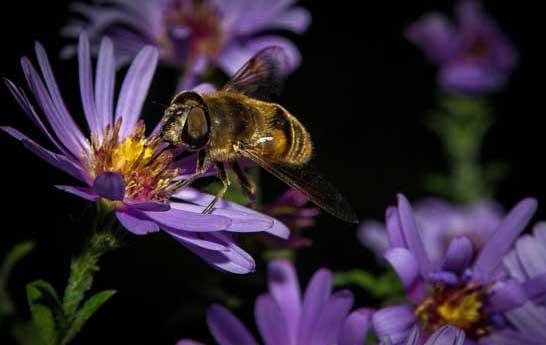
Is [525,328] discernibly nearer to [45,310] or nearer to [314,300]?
[314,300]

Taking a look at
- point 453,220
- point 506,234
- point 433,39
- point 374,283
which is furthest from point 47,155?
point 433,39

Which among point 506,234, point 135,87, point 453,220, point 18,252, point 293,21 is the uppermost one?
point 293,21

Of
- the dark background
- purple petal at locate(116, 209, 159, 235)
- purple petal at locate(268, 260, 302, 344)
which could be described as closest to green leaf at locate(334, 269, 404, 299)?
the dark background

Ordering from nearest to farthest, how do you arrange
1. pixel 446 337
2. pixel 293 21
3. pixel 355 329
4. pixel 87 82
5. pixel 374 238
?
pixel 446 337
pixel 355 329
pixel 87 82
pixel 293 21
pixel 374 238

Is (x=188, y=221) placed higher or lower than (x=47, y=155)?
lower

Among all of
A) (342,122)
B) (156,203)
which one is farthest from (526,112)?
(156,203)

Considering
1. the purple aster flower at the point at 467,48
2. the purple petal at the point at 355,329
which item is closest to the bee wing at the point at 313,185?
the purple petal at the point at 355,329
